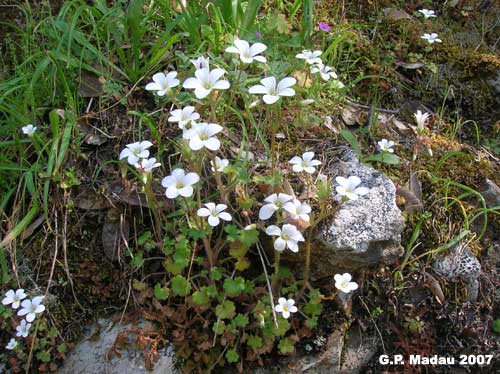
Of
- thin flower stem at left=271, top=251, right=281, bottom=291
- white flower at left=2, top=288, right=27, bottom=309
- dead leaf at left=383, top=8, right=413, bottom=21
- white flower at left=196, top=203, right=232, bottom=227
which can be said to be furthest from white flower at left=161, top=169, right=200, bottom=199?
dead leaf at left=383, top=8, right=413, bottom=21

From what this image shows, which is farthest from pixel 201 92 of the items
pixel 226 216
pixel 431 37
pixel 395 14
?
pixel 395 14

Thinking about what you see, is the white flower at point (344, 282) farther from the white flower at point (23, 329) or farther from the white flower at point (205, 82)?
the white flower at point (23, 329)

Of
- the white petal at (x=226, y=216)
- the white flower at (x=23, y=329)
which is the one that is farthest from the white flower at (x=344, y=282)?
the white flower at (x=23, y=329)

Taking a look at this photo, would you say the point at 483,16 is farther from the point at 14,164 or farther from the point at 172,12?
the point at 14,164

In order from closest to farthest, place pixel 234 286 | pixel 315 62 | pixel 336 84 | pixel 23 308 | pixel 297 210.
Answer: pixel 297 210 → pixel 234 286 → pixel 23 308 → pixel 315 62 → pixel 336 84

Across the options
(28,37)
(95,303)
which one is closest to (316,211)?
(95,303)

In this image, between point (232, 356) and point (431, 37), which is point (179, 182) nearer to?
point (232, 356)

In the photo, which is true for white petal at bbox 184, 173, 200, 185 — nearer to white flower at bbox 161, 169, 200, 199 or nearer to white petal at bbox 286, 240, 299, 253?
white flower at bbox 161, 169, 200, 199
